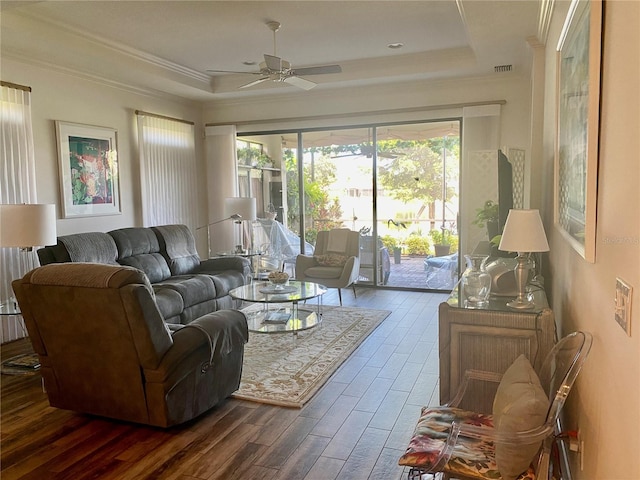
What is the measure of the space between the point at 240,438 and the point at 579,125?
2371 mm

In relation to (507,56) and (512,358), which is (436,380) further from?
(507,56)

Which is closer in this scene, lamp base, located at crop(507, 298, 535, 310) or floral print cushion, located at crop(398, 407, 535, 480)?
floral print cushion, located at crop(398, 407, 535, 480)

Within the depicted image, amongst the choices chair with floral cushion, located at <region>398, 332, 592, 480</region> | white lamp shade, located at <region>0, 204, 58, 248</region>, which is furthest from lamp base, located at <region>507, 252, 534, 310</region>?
white lamp shade, located at <region>0, 204, 58, 248</region>

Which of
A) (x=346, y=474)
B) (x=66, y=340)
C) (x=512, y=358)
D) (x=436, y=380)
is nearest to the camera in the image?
(x=512, y=358)

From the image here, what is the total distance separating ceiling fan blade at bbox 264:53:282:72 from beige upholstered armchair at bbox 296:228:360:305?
2.55m

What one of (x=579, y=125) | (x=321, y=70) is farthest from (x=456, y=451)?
(x=321, y=70)

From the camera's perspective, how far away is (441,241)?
6672mm

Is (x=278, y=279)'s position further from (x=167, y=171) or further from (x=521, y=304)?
(x=167, y=171)

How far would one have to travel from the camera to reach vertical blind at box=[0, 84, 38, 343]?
4582mm

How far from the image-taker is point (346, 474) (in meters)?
2.46

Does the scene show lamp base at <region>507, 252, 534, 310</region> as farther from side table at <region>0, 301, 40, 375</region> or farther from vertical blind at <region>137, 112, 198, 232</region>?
vertical blind at <region>137, 112, 198, 232</region>

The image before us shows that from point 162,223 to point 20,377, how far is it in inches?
123

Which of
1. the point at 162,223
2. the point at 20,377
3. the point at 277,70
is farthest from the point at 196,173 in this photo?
the point at 20,377

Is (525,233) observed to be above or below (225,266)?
above
